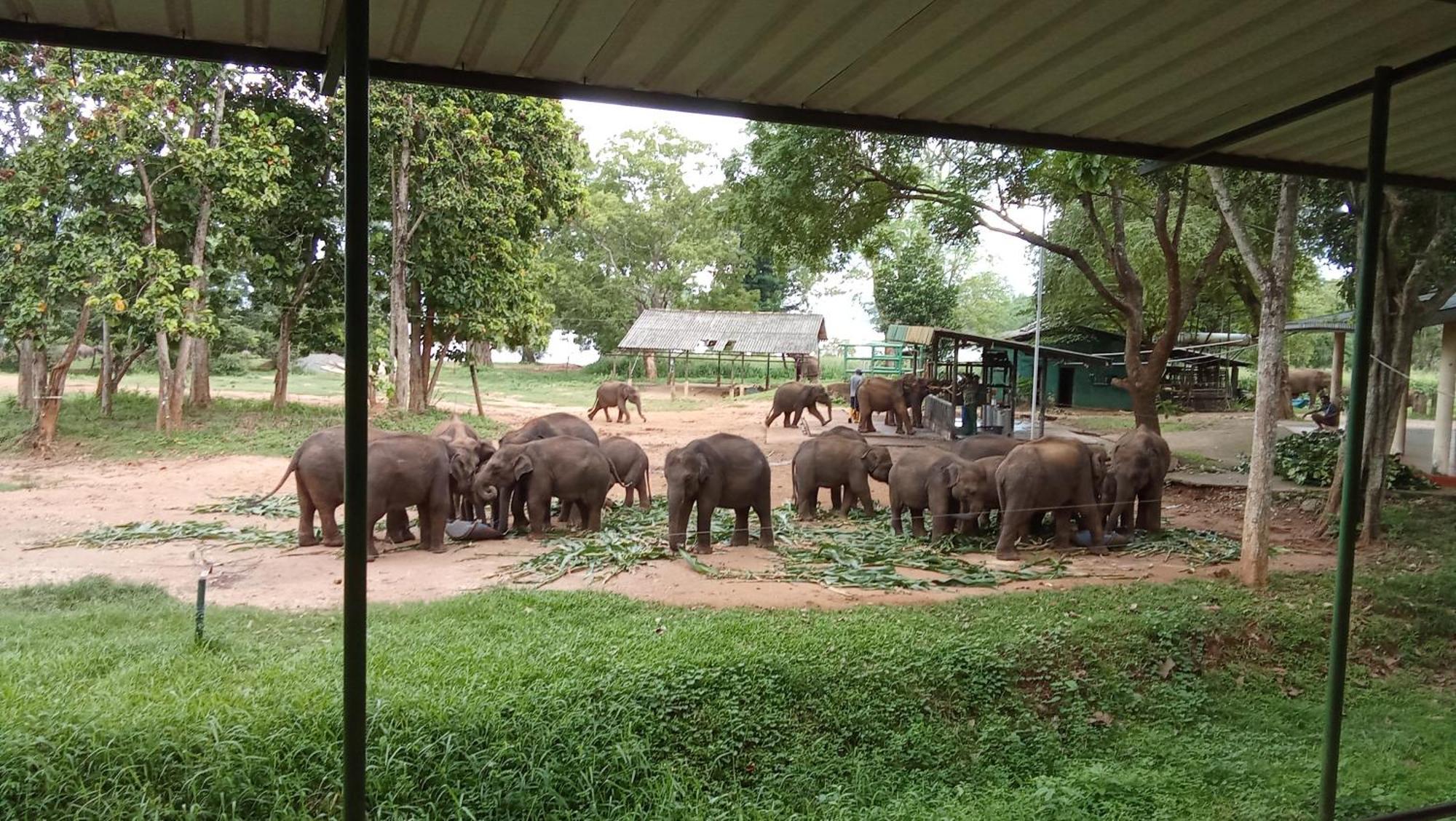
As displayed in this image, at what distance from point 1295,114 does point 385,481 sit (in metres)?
7.21

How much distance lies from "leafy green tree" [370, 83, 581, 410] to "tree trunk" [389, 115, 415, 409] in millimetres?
22

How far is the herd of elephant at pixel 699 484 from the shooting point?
8.35m

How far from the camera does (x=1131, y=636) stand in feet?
18.9

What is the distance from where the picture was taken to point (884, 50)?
301cm

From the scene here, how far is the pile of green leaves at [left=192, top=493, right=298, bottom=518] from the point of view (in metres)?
10.2

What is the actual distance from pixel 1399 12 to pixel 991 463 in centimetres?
681

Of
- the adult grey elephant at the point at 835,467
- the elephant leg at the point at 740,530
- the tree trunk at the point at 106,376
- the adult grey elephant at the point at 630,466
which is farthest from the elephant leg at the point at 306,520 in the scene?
the tree trunk at the point at 106,376

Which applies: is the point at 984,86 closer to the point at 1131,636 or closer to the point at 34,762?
the point at 1131,636

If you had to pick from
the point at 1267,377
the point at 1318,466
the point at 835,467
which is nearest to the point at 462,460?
the point at 835,467

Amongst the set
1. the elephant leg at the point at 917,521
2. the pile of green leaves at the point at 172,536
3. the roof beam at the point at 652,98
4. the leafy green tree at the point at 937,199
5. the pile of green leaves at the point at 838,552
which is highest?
the leafy green tree at the point at 937,199

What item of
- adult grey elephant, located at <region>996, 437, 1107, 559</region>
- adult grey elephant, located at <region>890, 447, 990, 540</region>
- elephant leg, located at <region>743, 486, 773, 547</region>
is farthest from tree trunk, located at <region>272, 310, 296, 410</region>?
adult grey elephant, located at <region>996, 437, 1107, 559</region>

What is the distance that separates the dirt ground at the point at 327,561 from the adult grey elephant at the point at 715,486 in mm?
285

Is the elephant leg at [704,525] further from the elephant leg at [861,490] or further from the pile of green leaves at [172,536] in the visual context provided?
the pile of green leaves at [172,536]

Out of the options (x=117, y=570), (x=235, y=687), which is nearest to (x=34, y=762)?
(x=235, y=687)
